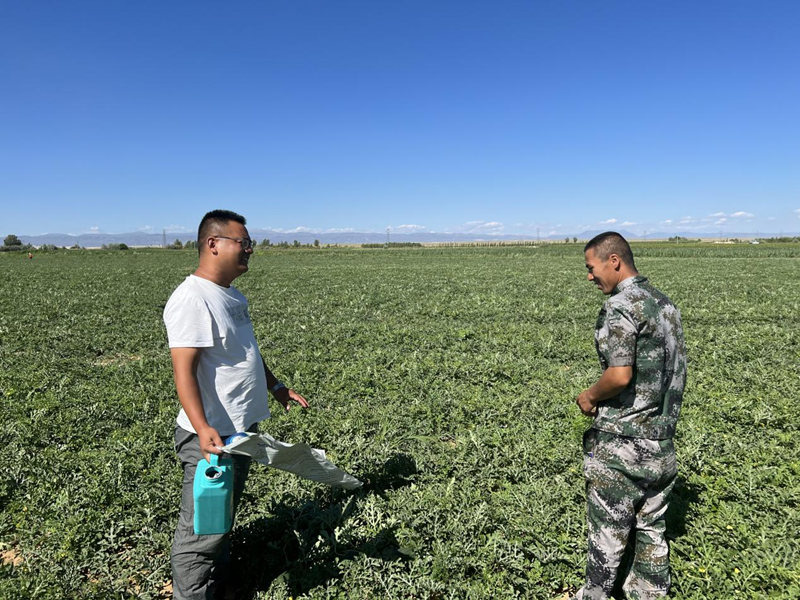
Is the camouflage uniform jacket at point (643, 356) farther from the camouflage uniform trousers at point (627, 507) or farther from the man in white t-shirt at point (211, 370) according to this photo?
the man in white t-shirt at point (211, 370)

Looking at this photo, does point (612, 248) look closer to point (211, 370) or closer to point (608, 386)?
point (608, 386)

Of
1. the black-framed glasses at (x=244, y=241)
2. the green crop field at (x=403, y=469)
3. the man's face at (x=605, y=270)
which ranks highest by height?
the black-framed glasses at (x=244, y=241)

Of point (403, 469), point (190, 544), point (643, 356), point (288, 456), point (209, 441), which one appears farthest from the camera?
point (403, 469)

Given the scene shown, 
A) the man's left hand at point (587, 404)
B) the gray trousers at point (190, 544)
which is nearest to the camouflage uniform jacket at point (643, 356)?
the man's left hand at point (587, 404)

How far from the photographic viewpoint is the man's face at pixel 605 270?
288cm

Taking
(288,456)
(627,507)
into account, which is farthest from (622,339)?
(288,456)

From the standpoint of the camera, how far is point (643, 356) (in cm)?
270

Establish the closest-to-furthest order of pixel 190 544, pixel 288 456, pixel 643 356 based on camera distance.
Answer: pixel 643 356 → pixel 190 544 → pixel 288 456

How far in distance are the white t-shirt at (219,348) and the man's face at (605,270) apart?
2.21m

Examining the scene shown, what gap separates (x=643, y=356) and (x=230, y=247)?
252 cm

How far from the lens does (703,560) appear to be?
3504 millimetres

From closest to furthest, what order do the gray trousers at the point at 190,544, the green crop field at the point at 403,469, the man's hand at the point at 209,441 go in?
the man's hand at the point at 209,441 < the gray trousers at the point at 190,544 < the green crop field at the point at 403,469

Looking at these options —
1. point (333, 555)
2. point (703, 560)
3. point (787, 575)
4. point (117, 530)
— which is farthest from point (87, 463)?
point (787, 575)

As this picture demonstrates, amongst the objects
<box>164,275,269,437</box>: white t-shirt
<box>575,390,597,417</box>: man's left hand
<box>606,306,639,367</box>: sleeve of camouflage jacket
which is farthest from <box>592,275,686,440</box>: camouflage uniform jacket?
<box>164,275,269,437</box>: white t-shirt
